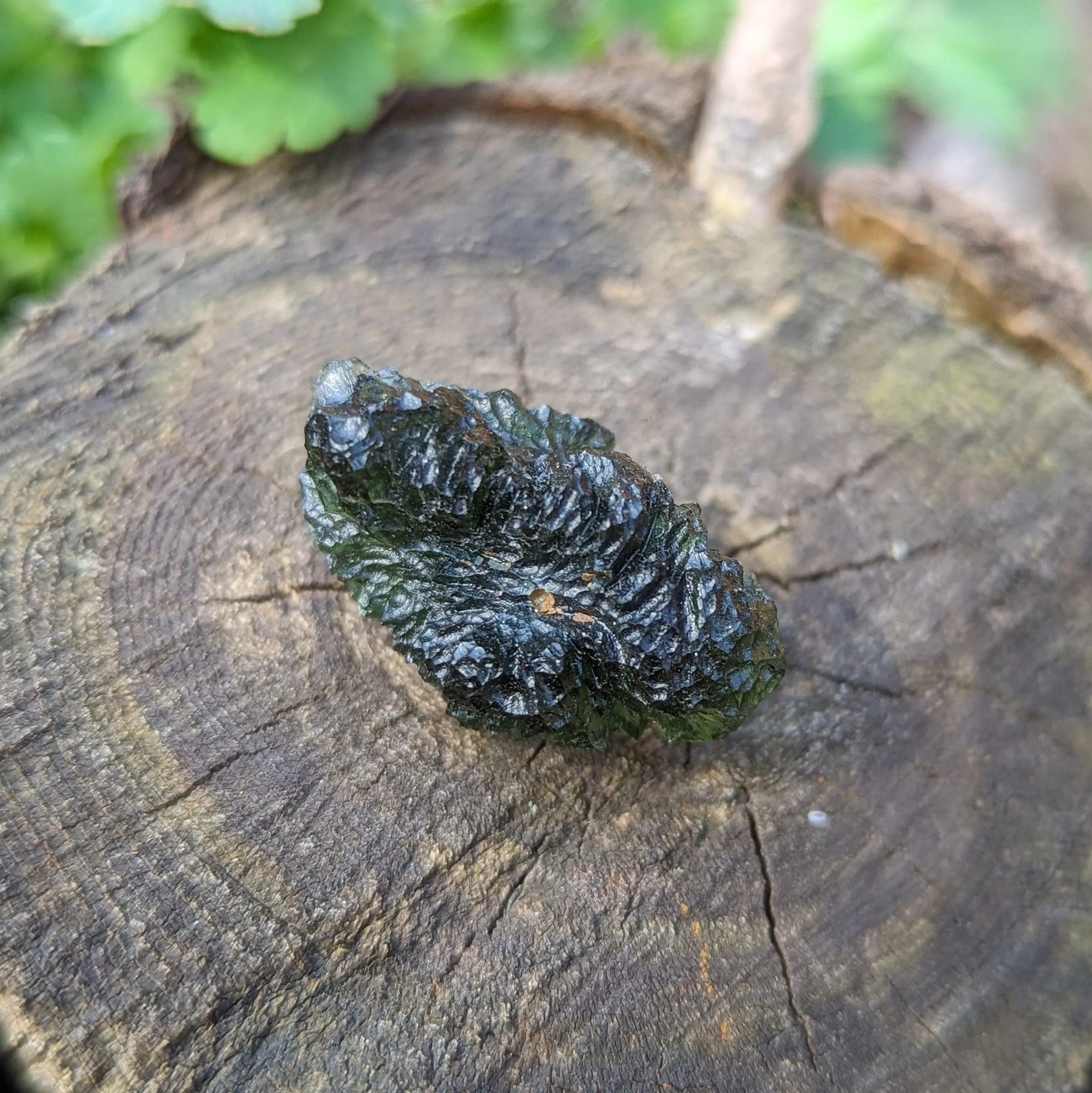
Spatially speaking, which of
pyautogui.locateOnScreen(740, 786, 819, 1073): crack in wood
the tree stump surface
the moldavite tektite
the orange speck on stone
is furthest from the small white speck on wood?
pyautogui.locateOnScreen(740, 786, 819, 1073): crack in wood

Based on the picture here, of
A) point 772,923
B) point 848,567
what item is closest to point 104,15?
point 848,567

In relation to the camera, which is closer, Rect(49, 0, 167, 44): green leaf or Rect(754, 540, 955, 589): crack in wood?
Rect(754, 540, 955, 589): crack in wood

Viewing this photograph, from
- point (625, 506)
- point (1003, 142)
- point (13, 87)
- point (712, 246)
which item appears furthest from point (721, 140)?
point (1003, 142)

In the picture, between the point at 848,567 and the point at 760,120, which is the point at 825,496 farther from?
the point at 760,120

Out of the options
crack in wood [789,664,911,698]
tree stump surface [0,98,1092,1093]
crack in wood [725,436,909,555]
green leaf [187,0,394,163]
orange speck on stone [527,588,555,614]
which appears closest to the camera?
tree stump surface [0,98,1092,1093]

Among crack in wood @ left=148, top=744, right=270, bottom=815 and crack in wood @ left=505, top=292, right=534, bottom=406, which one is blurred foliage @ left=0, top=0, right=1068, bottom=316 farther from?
crack in wood @ left=148, top=744, right=270, bottom=815

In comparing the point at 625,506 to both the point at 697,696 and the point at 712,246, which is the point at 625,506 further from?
the point at 712,246
